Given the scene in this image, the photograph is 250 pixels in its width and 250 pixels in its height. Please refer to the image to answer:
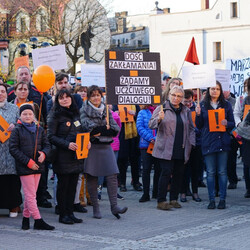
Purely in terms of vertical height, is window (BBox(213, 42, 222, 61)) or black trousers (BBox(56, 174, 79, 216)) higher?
window (BBox(213, 42, 222, 61))

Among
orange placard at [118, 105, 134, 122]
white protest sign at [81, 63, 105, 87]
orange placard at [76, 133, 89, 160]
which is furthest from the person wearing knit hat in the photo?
orange placard at [118, 105, 134, 122]

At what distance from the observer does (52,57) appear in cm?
1200

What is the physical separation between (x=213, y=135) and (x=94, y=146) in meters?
2.17

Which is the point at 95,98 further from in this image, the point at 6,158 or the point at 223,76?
the point at 223,76

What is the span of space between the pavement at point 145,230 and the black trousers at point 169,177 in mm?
275

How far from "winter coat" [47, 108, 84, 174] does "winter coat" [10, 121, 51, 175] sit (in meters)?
0.27

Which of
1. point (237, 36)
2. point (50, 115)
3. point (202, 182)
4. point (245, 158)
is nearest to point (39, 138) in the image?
point (50, 115)

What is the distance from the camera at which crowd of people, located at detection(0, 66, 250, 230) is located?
9.03 metres

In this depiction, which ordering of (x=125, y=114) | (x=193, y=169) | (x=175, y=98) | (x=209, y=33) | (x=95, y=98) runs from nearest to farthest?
1. (x=95, y=98)
2. (x=175, y=98)
3. (x=193, y=169)
4. (x=125, y=114)
5. (x=209, y=33)

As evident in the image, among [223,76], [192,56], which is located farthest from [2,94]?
[223,76]

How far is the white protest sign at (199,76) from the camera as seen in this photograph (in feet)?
36.1

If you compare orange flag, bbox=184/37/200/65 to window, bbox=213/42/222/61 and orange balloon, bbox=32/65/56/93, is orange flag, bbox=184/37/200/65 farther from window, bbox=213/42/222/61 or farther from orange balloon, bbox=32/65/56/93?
window, bbox=213/42/222/61

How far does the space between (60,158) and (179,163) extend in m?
2.26

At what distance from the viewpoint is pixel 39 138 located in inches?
358
